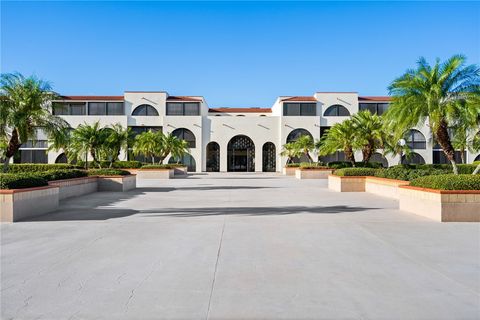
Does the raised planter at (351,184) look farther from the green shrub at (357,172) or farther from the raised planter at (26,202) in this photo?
the raised planter at (26,202)

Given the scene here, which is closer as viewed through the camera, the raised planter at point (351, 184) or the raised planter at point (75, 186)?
the raised planter at point (75, 186)

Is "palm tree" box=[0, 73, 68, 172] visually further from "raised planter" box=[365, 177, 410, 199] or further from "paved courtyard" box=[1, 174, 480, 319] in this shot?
"raised planter" box=[365, 177, 410, 199]

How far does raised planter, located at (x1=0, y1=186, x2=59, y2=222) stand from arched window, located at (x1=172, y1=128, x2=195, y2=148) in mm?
42888

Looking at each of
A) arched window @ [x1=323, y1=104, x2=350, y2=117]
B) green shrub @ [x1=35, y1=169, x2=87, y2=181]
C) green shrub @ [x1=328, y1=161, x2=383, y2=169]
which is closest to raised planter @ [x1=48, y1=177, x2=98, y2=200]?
green shrub @ [x1=35, y1=169, x2=87, y2=181]

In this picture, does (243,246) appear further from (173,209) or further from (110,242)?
(173,209)

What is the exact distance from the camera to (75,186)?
16.4 meters

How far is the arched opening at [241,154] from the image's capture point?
5659 centimetres

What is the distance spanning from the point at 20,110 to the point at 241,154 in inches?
1742

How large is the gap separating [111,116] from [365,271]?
173 feet

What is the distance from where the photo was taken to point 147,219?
33.0 ft

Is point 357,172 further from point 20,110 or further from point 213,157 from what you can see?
point 213,157

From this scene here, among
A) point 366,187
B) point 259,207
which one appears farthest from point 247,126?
point 259,207

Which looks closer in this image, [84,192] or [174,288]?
[174,288]

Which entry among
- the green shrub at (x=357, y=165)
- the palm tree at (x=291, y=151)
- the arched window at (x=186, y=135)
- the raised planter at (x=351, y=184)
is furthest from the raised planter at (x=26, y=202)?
the arched window at (x=186, y=135)
